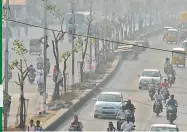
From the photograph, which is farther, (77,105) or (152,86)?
(152,86)

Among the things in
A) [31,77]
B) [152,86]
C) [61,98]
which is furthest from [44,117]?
[31,77]

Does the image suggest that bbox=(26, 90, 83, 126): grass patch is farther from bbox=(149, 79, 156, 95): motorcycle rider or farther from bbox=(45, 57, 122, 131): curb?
bbox=(149, 79, 156, 95): motorcycle rider

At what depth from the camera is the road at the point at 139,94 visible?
116 feet

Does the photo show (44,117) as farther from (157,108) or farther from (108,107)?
(157,108)

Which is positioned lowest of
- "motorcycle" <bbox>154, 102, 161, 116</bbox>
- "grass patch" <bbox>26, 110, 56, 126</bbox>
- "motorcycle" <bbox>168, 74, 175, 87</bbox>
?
"grass patch" <bbox>26, 110, 56, 126</bbox>

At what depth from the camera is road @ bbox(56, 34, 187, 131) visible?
116ft

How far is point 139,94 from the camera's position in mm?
46844

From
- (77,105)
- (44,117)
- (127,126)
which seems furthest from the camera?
(77,105)

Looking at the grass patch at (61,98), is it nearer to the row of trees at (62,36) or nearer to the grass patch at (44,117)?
the grass patch at (44,117)

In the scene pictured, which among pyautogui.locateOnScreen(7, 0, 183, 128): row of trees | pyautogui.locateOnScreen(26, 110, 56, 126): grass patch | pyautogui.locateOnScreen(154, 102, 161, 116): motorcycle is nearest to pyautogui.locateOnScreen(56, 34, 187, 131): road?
pyautogui.locateOnScreen(154, 102, 161, 116): motorcycle

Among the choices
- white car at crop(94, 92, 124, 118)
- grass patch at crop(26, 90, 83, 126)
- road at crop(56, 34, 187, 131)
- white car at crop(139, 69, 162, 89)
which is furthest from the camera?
white car at crop(139, 69, 162, 89)

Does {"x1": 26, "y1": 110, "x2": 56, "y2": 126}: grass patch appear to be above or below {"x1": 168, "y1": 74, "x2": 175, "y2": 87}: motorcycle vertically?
below

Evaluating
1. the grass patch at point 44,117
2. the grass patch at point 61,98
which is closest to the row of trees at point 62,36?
the grass patch at point 61,98

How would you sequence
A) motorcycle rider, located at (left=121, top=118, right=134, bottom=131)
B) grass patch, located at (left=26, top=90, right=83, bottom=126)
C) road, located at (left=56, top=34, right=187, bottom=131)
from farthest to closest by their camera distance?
road, located at (left=56, top=34, right=187, bottom=131) < grass patch, located at (left=26, top=90, right=83, bottom=126) < motorcycle rider, located at (left=121, top=118, right=134, bottom=131)
